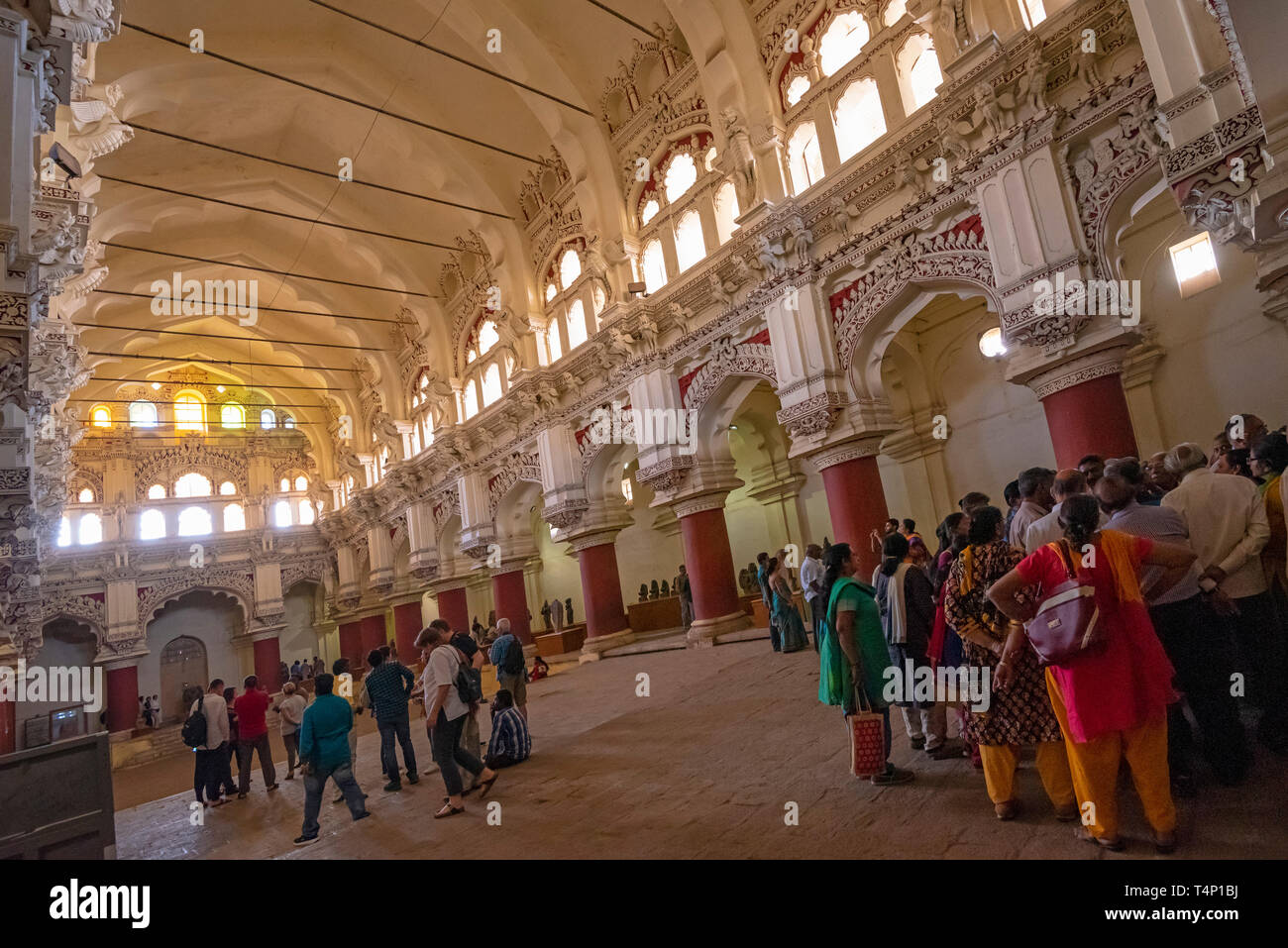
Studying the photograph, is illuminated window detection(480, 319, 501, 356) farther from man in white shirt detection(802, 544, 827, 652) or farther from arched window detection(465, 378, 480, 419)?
man in white shirt detection(802, 544, 827, 652)

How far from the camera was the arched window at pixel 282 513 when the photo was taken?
84.1 feet

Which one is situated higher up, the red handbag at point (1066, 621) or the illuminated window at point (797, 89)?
the illuminated window at point (797, 89)

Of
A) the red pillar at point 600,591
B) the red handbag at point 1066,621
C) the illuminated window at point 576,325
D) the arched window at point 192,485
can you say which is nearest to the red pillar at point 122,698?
the arched window at point 192,485

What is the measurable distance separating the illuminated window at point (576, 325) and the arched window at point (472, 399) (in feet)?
13.5

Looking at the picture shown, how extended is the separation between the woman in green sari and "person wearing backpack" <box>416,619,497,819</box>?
111 inches

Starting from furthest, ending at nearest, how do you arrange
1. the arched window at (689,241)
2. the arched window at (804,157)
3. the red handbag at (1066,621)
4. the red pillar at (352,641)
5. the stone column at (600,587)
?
the red pillar at (352,641), the stone column at (600,587), the arched window at (689,241), the arched window at (804,157), the red handbag at (1066,621)

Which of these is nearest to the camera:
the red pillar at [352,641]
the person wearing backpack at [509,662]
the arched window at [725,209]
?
the person wearing backpack at [509,662]

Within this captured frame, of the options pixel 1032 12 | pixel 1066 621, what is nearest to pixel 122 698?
pixel 1066 621

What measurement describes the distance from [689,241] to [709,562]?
531 cm

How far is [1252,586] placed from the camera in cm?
325

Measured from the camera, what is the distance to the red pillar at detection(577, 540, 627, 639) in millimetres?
A: 14094

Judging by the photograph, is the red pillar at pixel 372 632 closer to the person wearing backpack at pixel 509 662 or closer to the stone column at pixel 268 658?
the stone column at pixel 268 658

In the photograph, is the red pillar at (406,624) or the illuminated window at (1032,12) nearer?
the illuminated window at (1032,12)
